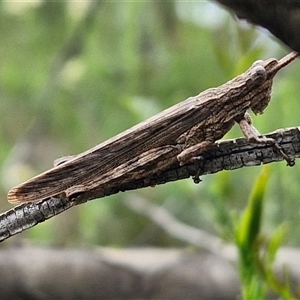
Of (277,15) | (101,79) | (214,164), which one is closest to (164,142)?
(214,164)

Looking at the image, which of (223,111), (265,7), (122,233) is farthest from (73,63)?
(265,7)

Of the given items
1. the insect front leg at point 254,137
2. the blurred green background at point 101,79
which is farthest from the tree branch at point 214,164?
the blurred green background at point 101,79

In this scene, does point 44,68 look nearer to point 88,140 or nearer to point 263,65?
point 88,140

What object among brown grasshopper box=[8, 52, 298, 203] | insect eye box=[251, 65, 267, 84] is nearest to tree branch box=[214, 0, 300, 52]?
brown grasshopper box=[8, 52, 298, 203]

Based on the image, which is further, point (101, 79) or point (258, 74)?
point (101, 79)

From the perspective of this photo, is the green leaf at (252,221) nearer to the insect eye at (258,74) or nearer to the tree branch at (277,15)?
the insect eye at (258,74)

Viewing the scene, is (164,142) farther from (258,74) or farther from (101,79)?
(101,79)
